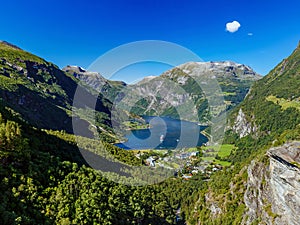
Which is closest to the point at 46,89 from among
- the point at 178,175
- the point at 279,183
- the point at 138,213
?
the point at 178,175

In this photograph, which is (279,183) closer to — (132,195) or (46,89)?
(132,195)

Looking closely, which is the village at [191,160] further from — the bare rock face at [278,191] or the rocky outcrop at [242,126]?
the bare rock face at [278,191]

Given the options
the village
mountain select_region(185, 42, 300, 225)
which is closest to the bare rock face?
mountain select_region(185, 42, 300, 225)

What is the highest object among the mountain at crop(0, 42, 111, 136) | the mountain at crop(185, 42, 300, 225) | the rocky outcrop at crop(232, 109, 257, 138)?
the mountain at crop(0, 42, 111, 136)

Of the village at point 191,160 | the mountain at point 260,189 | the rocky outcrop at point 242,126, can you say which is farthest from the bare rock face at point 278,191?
the rocky outcrop at point 242,126

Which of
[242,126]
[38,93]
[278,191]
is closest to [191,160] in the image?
[242,126]

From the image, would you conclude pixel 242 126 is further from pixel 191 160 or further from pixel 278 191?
pixel 278 191

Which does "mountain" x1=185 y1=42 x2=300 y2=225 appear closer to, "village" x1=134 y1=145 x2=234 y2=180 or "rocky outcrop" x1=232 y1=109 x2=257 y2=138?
"village" x1=134 y1=145 x2=234 y2=180
